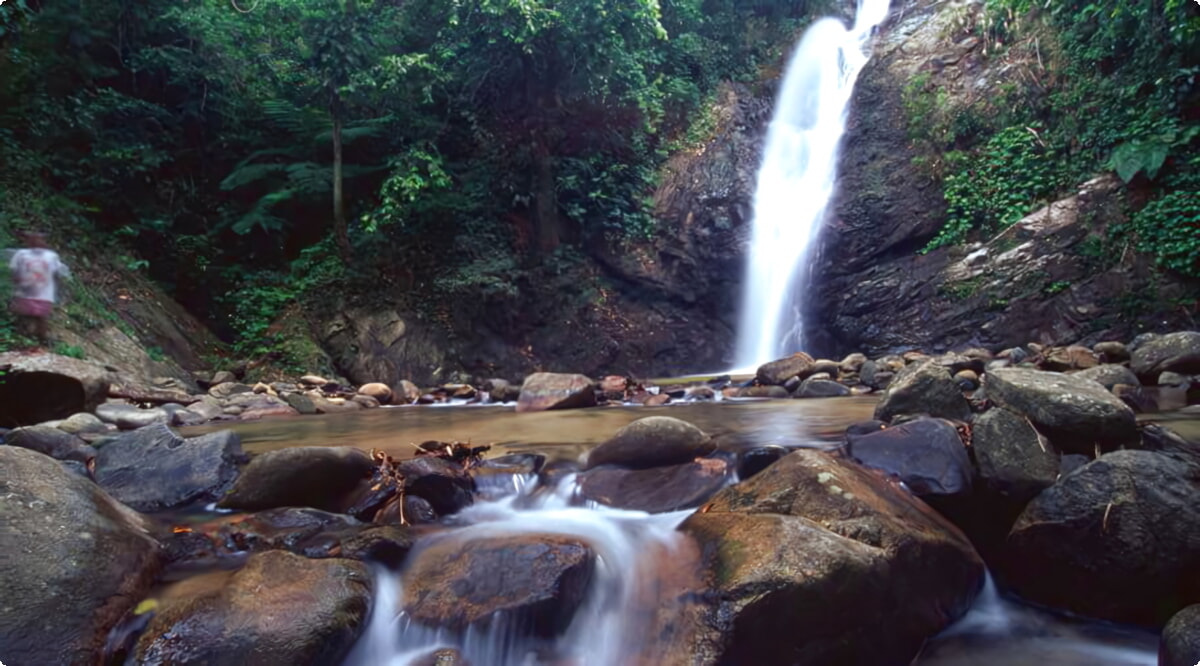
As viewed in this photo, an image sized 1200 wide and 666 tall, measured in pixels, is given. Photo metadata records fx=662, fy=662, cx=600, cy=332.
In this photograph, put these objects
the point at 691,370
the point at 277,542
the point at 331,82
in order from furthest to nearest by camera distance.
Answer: the point at 691,370, the point at 331,82, the point at 277,542

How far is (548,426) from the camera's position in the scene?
6.30m

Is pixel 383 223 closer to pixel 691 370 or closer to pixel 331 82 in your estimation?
pixel 331 82

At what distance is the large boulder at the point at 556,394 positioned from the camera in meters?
7.77

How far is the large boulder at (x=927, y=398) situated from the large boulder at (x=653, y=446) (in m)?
1.50

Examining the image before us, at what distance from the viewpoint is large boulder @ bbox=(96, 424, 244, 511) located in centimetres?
399

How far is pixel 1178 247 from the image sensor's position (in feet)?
30.3

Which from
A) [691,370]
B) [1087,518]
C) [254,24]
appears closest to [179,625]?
[1087,518]

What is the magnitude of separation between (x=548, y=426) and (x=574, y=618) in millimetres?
3474

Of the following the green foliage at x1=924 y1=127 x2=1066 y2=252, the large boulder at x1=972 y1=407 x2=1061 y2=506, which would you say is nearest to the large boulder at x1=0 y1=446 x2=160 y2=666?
the large boulder at x1=972 y1=407 x2=1061 y2=506

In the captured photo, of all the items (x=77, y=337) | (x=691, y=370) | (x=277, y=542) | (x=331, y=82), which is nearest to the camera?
(x=277, y=542)

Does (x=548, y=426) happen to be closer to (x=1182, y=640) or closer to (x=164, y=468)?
(x=164, y=468)

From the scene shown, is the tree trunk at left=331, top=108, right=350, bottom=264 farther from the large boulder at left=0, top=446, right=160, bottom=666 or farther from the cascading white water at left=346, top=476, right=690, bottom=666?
the cascading white water at left=346, top=476, right=690, bottom=666

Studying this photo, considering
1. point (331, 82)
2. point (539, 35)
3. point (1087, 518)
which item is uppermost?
point (539, 35)

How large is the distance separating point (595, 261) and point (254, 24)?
9.23 m
